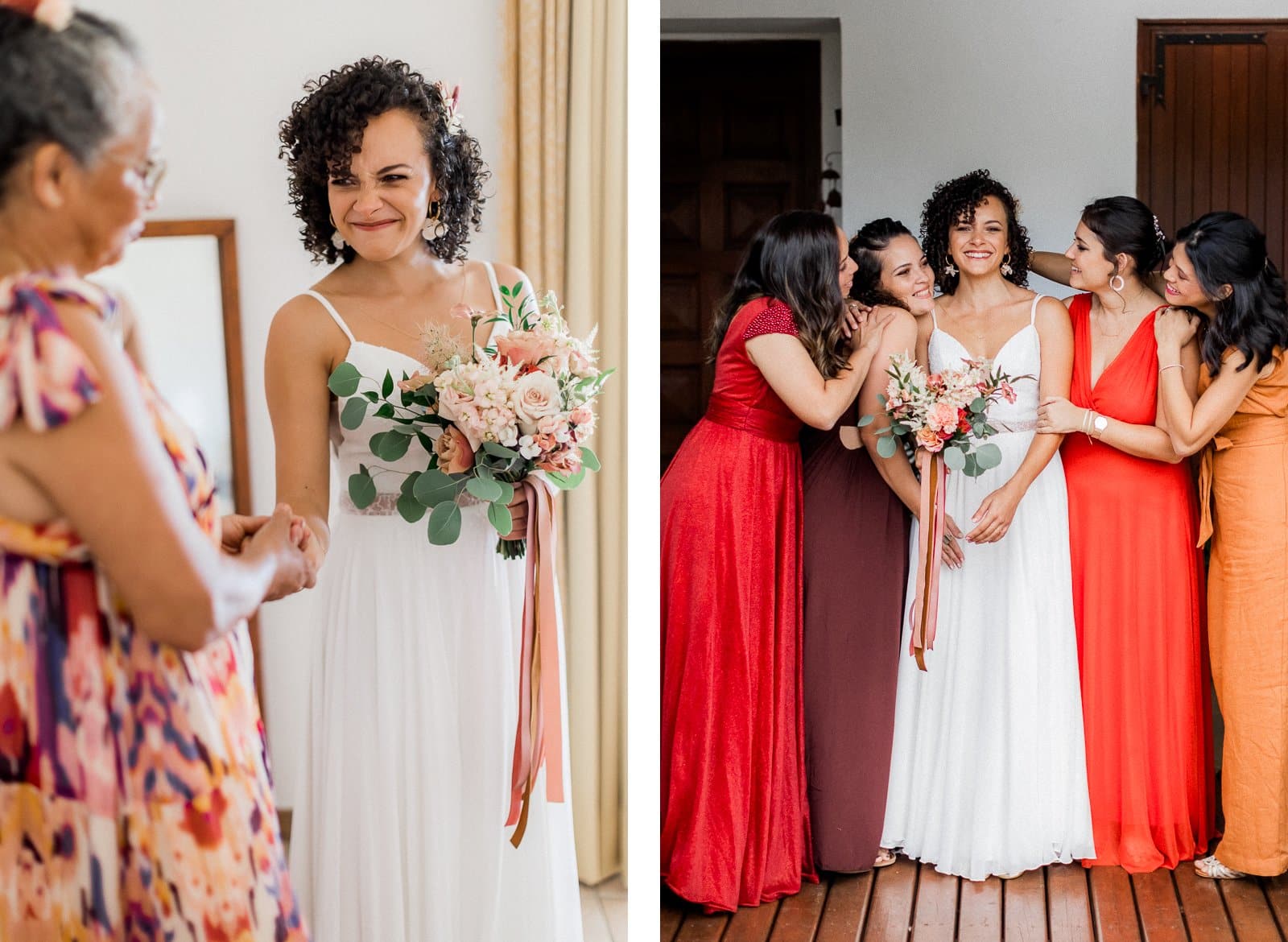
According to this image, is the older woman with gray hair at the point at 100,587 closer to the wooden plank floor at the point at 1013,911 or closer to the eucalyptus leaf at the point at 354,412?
the eucalyptus leaf at the point at 354,412

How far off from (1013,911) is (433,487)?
1.98m

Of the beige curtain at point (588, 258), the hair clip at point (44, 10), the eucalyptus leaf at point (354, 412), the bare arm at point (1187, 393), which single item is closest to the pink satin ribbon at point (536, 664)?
the eucalyptus leaf at point (354, 412)

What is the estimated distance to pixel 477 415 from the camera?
66.6 inches

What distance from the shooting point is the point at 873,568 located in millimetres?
3051

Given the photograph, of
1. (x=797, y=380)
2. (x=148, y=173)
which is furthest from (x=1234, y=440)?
(x=148, y=173)

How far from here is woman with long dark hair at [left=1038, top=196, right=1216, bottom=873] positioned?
122 inches

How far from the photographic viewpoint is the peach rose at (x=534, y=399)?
1.70 m

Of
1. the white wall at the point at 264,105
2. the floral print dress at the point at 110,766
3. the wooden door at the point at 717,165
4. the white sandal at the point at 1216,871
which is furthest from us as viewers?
the wooden door at the point at 717,165

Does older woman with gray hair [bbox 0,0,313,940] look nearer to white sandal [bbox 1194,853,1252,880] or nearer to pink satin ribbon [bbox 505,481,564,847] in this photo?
pink satin ribbon [bbox 505,481,564,847]

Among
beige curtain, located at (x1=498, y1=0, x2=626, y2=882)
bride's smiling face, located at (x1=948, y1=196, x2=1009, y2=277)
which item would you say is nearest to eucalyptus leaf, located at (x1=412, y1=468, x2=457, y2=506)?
beige curtain, located at (x1=498, y1=0, x2=626, y2=882)

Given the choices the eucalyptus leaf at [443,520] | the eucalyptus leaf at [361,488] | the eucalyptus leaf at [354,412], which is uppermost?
the eucalyptus leaf at [354,412]

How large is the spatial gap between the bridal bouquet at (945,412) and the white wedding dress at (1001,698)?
144mm

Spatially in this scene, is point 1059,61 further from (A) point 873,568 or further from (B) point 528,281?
(B) point 528,281

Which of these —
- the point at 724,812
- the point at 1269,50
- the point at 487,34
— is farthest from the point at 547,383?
the point at 1269,50
